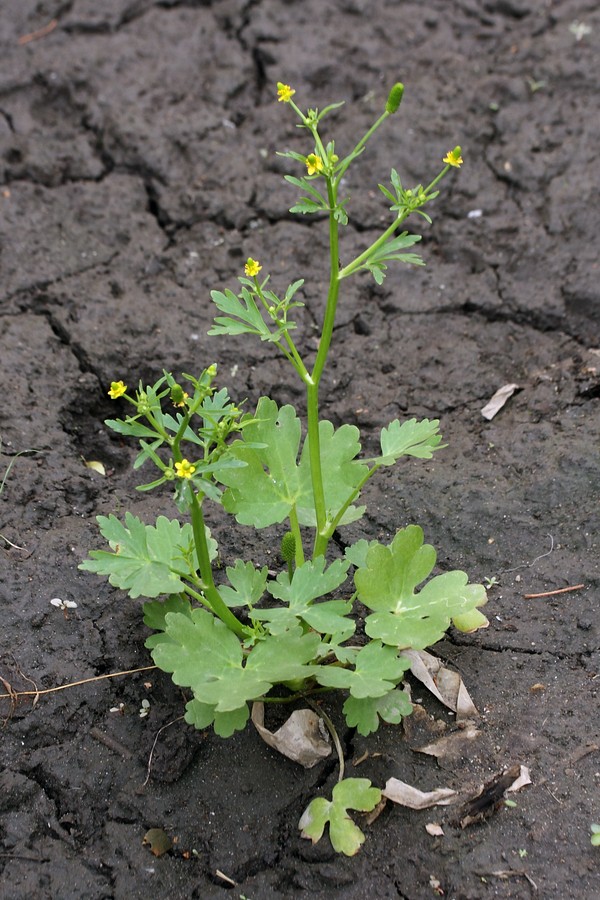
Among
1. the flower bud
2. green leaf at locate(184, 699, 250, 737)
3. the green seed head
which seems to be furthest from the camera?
the green seed head

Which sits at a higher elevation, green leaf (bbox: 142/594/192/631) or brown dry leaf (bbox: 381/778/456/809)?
green leaf (bbox: 142/594/192/631)

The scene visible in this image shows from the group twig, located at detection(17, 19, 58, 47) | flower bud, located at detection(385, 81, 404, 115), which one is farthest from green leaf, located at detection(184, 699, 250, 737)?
twig, located at detection(17, 19, 58, 47)

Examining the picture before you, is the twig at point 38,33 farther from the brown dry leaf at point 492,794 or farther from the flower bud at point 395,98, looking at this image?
the brown dry leaf at point 492,794

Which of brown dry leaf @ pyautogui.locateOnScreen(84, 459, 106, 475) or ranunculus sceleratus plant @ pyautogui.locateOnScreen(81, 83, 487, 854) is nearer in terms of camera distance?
ranunculus sceleratus plant @ pyautogui.locateOnScreen(81, 83, 487, 854)

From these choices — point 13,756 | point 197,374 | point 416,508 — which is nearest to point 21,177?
point 197,374

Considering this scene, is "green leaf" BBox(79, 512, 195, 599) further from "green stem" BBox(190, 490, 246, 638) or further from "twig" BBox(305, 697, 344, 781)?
"twig" BBox(305, 697, 344, 781)

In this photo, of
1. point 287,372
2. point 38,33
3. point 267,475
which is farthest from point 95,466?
point 38,33

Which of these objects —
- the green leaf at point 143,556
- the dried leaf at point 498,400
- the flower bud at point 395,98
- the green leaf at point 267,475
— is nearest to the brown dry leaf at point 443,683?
the green leaf at point 267,475

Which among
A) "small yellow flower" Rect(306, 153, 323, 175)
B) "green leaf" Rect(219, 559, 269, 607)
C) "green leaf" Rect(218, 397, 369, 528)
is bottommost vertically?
"green leaf" Rect(219, 559, 269, 607)
